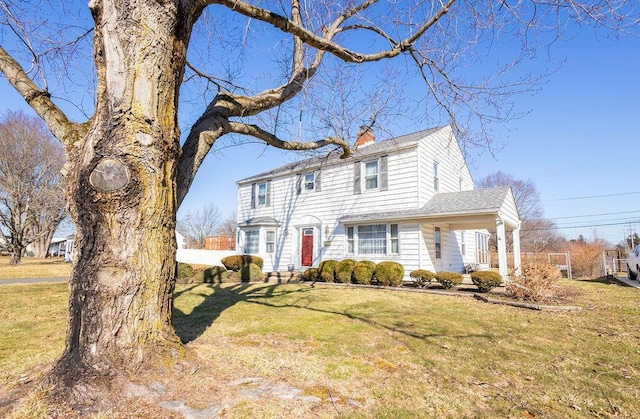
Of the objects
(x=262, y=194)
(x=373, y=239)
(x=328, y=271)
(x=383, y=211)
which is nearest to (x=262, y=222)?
(x=262, y=194)

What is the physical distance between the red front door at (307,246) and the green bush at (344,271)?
11.6 feet

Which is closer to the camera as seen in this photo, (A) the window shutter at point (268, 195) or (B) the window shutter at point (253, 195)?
(A) the window shutter at point (268, 195)

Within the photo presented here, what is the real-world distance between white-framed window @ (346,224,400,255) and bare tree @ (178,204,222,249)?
47310mm

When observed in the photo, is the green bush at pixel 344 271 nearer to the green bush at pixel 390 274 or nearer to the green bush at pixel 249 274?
the green bush at pixel 390 274

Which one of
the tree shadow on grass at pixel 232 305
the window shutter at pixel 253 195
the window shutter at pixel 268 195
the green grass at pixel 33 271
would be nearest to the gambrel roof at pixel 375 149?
the window shutter at pixel 268 195

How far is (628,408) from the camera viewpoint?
9.51 ft

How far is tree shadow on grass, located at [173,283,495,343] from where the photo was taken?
524 centimetres

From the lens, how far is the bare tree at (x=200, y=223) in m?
57.3

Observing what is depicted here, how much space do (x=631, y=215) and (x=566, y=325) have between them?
3883 cm

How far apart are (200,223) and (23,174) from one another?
37.5 meters

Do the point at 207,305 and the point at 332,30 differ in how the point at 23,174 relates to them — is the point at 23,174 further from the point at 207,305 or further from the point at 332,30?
the point at 332,30

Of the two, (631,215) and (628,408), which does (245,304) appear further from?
(631,215)

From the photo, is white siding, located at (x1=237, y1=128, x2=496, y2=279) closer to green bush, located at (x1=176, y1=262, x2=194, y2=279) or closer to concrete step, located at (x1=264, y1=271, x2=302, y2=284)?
concrete step, located at (x1=264, y1=271, x2=302, y2=284)

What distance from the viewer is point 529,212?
35250mm
